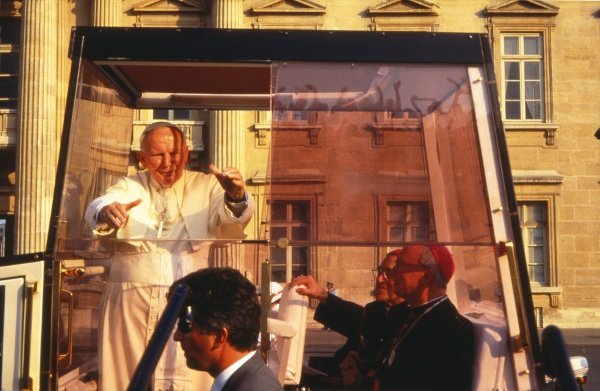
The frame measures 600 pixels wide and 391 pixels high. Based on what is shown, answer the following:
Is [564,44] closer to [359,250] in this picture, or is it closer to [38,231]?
[38,231]

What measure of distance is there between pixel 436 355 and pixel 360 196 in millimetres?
721

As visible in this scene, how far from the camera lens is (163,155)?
5719 millimetres

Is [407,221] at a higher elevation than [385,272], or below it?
higher

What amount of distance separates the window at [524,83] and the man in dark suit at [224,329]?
2825cm

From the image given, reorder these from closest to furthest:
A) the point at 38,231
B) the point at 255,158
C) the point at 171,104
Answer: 1. the point at 171,104
2. the point at 255,158
3. the point at 38,231

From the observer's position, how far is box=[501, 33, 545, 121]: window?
31.2 metres

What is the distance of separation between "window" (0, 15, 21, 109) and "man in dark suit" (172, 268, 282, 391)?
28343 millimetres

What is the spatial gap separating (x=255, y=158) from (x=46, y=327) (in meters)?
21.7

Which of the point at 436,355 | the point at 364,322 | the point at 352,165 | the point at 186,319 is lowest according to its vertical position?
the point at 436,355

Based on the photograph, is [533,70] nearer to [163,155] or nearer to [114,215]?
[163,155]

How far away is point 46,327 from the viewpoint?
458cm

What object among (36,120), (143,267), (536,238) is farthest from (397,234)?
(536,238)

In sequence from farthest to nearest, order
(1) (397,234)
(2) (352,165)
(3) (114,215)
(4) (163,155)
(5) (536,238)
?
1. (5) (536,238)
2. (4) (163,155)
3. (3) (114,215)
4. (2) (352,165)
5. (1) (397,234)

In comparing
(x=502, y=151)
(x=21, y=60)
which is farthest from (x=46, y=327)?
(x=21, y=60)
